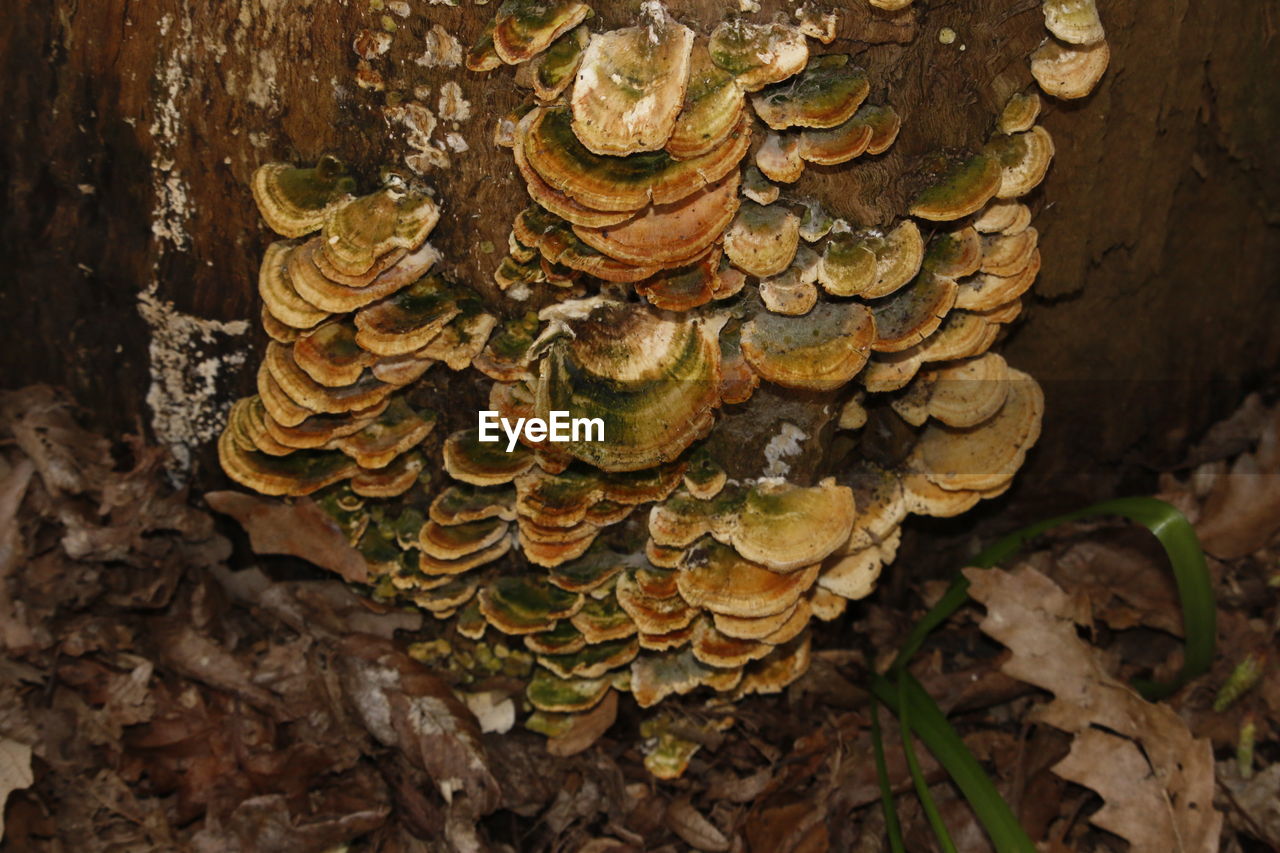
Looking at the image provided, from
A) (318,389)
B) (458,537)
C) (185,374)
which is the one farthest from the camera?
(185,374)

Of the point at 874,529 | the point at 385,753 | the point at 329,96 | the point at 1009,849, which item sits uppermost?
the point at 329,96

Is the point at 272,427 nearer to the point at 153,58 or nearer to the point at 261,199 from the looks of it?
the point at 261,199

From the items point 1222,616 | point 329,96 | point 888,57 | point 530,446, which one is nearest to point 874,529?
point 530,446

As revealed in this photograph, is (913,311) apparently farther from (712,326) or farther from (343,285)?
(343,285)

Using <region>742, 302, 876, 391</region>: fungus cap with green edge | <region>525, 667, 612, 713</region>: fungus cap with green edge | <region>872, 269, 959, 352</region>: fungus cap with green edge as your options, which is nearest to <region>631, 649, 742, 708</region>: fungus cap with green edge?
<region>525, 667, 612, 713</region>: fungus cap with green edge

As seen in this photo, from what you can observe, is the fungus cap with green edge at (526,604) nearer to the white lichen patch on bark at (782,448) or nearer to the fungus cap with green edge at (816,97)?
the white lichen patch on bark at (782,448)

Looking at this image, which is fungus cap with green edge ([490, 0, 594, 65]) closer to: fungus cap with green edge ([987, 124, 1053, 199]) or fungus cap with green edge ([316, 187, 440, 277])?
fungus cap with green edge ([316, 187, 440, 277])

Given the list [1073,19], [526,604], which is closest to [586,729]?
[526,604]
